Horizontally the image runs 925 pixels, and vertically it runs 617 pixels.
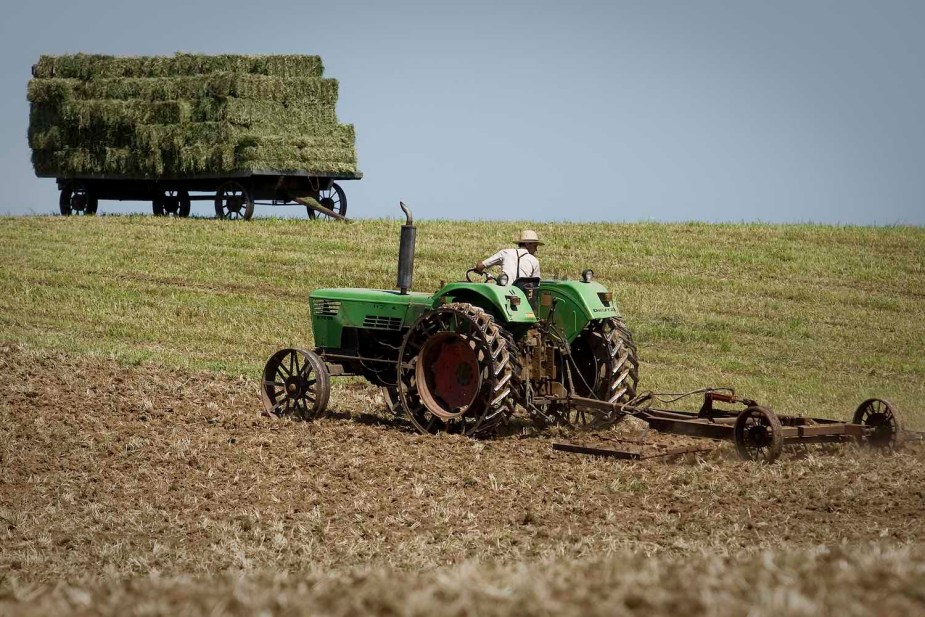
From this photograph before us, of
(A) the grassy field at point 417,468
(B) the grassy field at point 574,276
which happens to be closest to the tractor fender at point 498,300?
(A) the grassy field at point 417,468

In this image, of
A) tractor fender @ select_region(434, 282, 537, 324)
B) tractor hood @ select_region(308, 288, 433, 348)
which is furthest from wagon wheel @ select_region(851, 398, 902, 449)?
tractor hood @ select_region(308, 288, 433, 348)

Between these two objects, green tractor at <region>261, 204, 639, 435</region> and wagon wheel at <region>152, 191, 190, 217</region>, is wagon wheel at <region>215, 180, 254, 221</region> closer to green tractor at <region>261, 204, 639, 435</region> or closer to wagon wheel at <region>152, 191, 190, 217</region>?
wagon wheel at <region>152, 191, 190, 217</region>

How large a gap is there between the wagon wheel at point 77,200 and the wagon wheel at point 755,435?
2090 cm

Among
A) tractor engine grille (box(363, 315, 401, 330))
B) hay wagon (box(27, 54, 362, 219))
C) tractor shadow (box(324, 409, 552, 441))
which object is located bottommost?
tractor shadow (box(324, 409, 552, 441))

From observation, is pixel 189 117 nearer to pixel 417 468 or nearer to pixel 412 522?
pixel 417 468

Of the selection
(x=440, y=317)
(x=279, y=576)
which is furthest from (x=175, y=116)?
(x=279, y=576)

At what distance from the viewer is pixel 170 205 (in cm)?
2539

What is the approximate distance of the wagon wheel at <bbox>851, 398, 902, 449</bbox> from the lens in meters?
7.75

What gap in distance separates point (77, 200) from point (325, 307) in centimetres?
1752

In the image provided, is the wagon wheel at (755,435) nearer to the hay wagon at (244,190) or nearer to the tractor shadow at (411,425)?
the tractor shadow at (411,425)

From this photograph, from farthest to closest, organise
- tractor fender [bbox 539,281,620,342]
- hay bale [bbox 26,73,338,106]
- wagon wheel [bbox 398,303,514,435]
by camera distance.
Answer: hay bale [bbox 26,73,338,106]
tractor fender [bbox 539,281,620,342]
wagon wheel [bbox 398,303,514,435]

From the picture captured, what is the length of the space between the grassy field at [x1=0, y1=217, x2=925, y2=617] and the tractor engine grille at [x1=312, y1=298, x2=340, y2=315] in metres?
0.85

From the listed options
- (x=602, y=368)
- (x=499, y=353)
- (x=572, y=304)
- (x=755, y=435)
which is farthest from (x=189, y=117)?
(x=755, y=435)

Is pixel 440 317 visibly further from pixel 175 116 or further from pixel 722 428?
pixel 175 116
